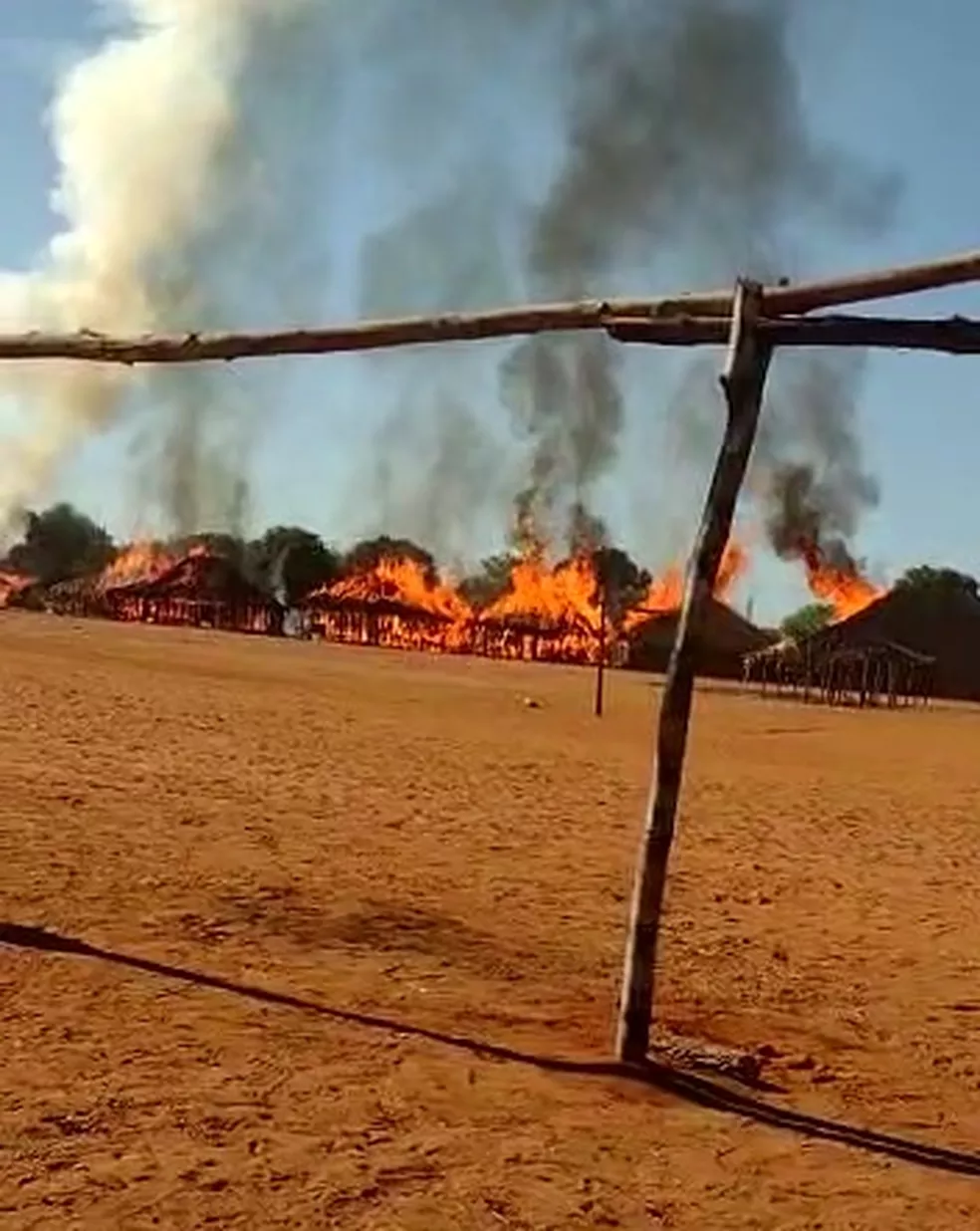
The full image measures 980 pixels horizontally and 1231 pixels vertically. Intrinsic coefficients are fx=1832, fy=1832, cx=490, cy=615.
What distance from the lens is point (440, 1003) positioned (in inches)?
286

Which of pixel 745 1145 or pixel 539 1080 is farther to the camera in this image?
pixel 539 1080

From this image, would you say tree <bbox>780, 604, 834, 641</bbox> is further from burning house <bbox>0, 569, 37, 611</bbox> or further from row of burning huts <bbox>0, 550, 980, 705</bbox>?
burning house <bbox>0, 569, 37, 611</bbox>

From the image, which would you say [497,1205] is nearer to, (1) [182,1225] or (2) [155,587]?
(1) [182,1225]

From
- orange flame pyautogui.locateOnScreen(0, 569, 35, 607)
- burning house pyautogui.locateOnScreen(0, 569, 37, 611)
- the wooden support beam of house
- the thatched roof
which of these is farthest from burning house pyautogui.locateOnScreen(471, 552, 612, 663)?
the wooden support beam of house

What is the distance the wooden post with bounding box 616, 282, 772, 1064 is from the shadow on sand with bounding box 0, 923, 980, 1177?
21 centimetres

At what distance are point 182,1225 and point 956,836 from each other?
13368mm

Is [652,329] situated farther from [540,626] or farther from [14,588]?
[14,588]

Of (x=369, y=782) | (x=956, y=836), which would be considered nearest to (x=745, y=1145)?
(x=369, y=782)

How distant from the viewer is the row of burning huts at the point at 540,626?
53250 mm

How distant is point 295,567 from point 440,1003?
67213 millimetres

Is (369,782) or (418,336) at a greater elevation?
(418,336)

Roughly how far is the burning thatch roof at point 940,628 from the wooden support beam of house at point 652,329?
52545 mm

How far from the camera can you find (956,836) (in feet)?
55.7

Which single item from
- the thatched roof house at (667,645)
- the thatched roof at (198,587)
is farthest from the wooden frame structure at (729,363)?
the thatched roof at (198,587)
